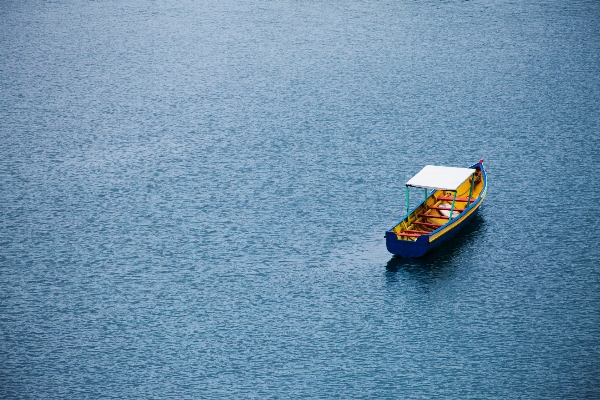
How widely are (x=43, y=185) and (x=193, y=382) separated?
2670 cm

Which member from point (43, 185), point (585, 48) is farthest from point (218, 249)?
point (585, 48)

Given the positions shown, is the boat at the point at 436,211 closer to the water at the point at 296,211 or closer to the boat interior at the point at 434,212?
the boat interior at the point at 434,212

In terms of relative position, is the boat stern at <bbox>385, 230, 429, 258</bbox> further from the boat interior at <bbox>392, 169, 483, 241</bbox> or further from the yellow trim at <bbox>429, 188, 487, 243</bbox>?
the yellow trim at <bbox>429, 188, 487, 243</bbox>

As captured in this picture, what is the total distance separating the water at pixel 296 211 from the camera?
145 ft

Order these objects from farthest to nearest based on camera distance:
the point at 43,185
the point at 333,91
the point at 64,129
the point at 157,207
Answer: the point at 333,91 → the point at 64,129 → the point at 43,185 → the point at 157,207

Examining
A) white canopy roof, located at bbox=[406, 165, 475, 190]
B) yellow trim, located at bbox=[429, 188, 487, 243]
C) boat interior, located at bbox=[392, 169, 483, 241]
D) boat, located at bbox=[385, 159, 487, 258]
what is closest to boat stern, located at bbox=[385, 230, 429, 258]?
boat, located at bbox=[385, 159, 487, 258]

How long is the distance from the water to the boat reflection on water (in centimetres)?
13

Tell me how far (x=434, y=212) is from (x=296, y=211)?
926 cm

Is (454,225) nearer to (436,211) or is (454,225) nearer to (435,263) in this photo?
(436,211)

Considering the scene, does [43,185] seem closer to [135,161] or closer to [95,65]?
[135,161]

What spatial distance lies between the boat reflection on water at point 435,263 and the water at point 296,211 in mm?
127

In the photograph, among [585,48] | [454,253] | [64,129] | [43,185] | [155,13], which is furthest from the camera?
[155,13]

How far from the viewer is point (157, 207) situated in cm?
6003

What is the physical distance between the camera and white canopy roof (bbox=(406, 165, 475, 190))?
175 feet
